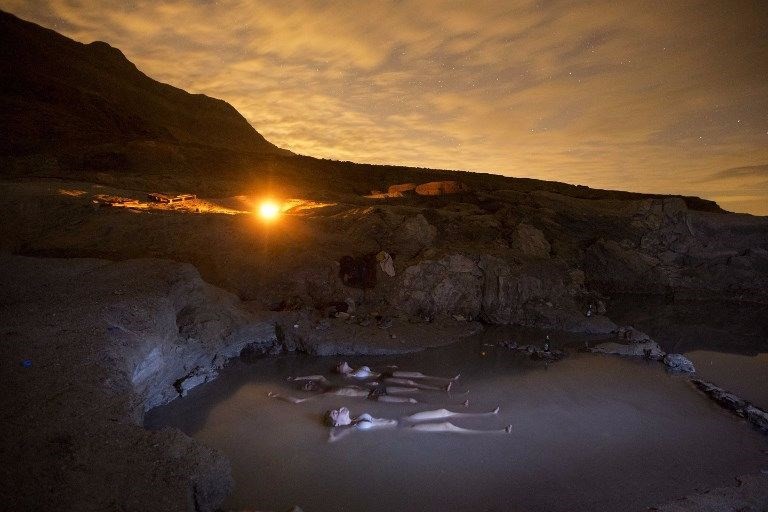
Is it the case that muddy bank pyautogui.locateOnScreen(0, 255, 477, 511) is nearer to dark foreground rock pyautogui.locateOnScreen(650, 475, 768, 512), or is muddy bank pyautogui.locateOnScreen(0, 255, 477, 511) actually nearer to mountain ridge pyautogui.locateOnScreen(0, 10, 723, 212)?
dark foreground rock pyautogui.locateOnScreen(650, 475, 768, 512)

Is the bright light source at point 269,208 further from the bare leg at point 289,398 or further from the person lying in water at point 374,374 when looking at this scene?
the bare leg at point 289,398

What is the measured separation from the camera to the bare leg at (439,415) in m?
6.56

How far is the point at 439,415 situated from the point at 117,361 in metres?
5.10

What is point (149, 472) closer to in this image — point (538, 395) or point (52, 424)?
point (52, 424)

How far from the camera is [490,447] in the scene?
5867mm

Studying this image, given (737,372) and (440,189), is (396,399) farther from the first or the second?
(440,189)

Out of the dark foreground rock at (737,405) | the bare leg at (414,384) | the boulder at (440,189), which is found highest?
the boulder at (440,189)

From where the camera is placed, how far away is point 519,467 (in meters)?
5.44

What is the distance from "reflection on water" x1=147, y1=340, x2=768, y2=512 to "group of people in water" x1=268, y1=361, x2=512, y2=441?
7.4 inches

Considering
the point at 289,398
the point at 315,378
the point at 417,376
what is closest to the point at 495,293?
the point at 417,376

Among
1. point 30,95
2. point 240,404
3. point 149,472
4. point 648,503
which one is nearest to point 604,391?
point 648,503

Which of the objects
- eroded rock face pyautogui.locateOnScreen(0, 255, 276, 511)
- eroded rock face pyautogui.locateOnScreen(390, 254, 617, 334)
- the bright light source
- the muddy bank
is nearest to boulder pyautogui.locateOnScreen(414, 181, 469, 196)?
the bright light source

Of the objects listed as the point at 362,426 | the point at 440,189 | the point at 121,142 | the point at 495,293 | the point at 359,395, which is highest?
the point at 121,142

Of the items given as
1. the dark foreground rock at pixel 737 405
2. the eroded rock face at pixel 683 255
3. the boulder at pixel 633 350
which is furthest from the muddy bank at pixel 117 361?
the eroded rock face at pixel 683 255
